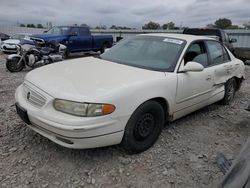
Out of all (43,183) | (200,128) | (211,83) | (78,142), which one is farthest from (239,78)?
(43,183)

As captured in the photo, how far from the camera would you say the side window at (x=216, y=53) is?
441 cm

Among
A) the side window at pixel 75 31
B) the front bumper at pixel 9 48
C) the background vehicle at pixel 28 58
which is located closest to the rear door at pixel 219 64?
the background vehicle at pixel 28 58

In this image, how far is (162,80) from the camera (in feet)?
10.3

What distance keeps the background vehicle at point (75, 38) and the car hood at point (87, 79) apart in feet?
27.9

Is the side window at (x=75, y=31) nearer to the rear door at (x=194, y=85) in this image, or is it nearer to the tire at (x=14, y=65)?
the tire at (x=14, y=65)

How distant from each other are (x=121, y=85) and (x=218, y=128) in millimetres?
2282

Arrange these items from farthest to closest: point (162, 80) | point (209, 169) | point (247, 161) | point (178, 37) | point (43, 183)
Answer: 1. point (178, 37)
2. point (162, 80)
3. point (209, 169)
4. point (43, 183)
5. point (247, 161)

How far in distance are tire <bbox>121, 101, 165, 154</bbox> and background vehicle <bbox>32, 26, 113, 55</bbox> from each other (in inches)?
365

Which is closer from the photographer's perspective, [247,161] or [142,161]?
[247,161]

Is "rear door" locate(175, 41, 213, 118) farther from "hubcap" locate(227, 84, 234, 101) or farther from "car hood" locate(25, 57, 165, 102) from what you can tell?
"hubcap" locate(227, 84, 234, 101)

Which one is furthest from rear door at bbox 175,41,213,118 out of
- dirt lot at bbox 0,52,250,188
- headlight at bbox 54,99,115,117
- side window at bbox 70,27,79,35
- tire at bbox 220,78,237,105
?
Result: side window at bbox 70,27,79,35

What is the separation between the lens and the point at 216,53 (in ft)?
15.1

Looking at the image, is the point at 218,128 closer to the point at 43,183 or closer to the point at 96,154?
the point at 96,154

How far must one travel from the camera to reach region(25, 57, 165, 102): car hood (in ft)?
8.52
